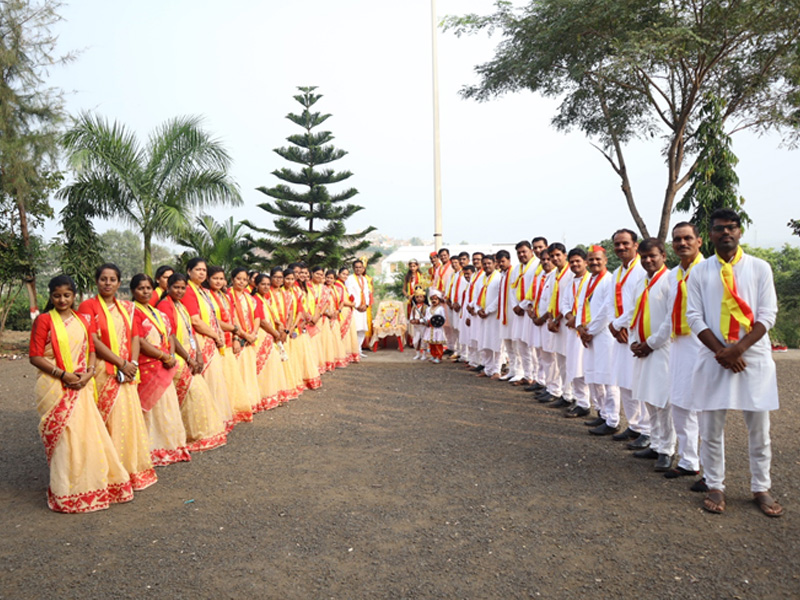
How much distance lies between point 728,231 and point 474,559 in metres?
2.45

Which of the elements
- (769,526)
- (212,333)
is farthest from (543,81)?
(769,526)

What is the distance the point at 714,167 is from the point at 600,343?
9.58 m

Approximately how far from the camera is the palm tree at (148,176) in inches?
503

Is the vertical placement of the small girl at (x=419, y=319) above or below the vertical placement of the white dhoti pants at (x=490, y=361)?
above

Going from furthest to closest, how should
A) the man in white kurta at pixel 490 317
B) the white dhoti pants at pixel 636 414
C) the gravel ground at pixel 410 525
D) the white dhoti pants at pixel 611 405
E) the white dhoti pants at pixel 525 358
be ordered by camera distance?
the man in white kurta at pixel 490 317, the white dhoti pants at pixel 525 358, the white dhoti pants at pixel 611 405, the white dhoti pants at pixel 636 414, the gravel ground at pixel 410 525

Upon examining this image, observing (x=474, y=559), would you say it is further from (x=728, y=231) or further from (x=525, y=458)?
(x=728, y=231)

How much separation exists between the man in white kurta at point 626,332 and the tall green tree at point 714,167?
8.98m

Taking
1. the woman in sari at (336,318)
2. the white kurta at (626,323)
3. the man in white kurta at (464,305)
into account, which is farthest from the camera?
the man in white kurta at (464,305)

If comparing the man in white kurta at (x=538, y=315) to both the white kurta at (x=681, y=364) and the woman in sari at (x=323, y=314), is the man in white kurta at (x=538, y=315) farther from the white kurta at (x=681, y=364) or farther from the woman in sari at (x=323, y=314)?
the woman in sari at (x=323, y=314)

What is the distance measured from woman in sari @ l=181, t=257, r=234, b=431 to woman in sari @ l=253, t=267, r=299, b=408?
118 cm

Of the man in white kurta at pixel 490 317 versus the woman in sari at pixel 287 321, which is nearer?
the woman in sari at pixel 287 321

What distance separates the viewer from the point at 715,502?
3.87 m

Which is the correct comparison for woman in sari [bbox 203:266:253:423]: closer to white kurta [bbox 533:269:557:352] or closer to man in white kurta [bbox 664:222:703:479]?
white kurta [bbox 533:269:557:352]

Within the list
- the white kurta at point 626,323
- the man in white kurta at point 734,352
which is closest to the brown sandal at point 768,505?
the man in white kurta at point 734,352
